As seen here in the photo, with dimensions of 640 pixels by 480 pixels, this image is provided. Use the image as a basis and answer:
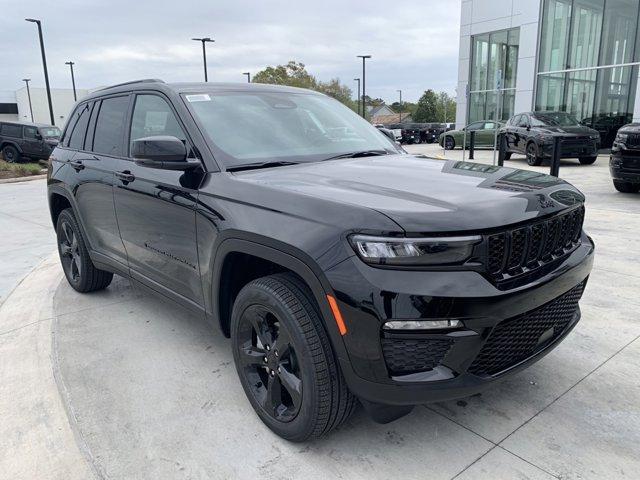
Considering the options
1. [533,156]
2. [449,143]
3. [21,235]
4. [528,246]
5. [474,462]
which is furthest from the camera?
[449,143]

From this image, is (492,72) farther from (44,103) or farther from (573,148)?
(44,103)

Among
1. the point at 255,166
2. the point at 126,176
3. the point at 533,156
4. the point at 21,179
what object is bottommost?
the point at 21,179

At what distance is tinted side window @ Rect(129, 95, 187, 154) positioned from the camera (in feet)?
10.5

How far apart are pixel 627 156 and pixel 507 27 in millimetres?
17055

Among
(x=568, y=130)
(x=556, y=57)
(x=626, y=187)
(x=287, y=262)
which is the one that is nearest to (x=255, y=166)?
(x=287, y=262)

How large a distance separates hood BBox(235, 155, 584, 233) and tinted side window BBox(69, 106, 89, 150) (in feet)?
8.01

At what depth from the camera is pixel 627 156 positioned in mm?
8430

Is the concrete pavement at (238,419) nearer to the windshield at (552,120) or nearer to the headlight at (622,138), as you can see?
the headlight at (622,138)

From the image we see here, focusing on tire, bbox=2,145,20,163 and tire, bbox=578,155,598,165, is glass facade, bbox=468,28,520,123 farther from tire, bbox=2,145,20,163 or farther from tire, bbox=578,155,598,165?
tire, bbox=2,145,20,163

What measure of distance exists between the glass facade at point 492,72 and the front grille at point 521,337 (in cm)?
2229

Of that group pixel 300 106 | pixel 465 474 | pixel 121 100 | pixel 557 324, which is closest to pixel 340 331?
pixel 465 474

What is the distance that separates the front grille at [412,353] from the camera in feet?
6.53

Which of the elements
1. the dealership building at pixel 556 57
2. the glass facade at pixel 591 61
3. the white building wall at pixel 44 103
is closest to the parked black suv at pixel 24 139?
the dealership building at pixel 556 57

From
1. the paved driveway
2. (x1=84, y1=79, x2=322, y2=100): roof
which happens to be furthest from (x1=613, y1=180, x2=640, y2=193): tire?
the paved driveway
